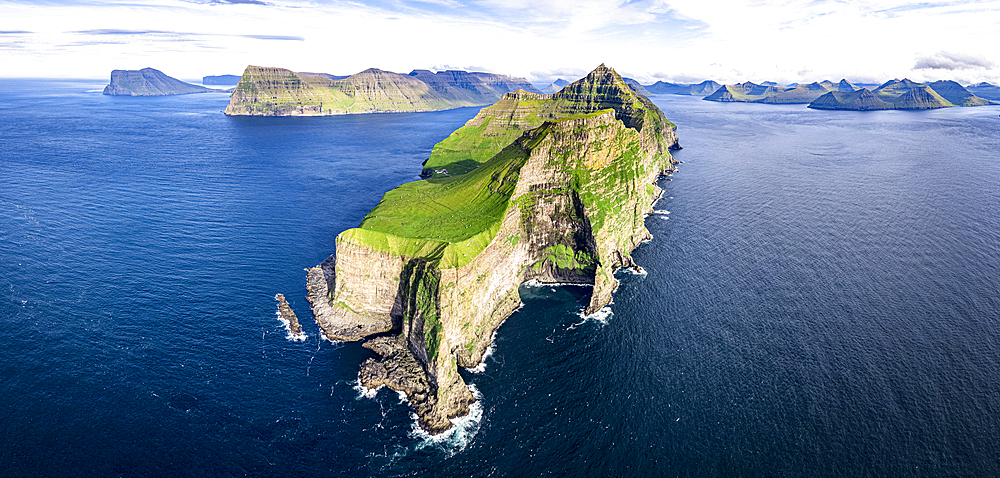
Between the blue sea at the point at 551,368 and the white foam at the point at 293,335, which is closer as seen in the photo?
the blue sea at the point at 551,368

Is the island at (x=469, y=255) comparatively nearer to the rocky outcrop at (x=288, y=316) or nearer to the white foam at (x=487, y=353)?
the white foam at (x=487, y=353)

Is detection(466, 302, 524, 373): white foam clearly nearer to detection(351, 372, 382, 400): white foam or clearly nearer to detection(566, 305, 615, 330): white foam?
detection(351, 372, 382, 400): white foam

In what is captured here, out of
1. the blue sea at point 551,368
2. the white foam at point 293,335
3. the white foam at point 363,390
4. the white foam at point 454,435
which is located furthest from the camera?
the white foam at point 293,335

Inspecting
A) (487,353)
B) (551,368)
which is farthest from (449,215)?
(551,368)

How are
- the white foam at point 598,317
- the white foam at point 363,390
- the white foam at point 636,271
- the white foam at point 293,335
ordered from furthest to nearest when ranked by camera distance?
the white foam at point 636,271 → the white foam at point 598,317 → the white foam at point 293,335 → the white foam at point 363,390

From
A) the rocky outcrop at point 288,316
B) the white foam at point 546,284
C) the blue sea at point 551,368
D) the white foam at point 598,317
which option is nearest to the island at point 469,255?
the white foam at point 546,284

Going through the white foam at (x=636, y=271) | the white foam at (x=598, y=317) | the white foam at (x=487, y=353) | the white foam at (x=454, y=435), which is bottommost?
the white foam at (x=454, y=435)

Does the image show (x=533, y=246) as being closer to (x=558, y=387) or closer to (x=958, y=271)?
(x=558, y=387)
